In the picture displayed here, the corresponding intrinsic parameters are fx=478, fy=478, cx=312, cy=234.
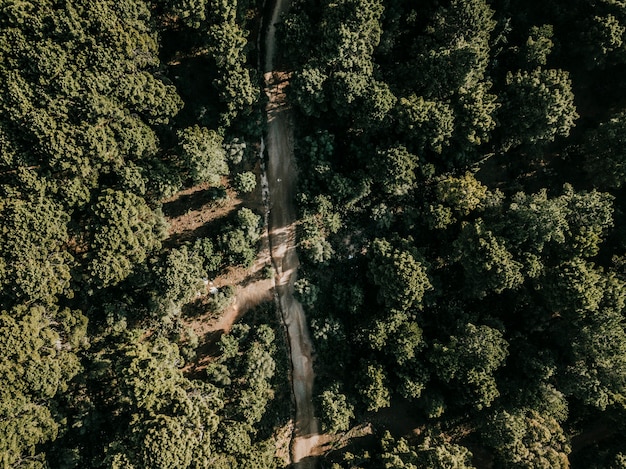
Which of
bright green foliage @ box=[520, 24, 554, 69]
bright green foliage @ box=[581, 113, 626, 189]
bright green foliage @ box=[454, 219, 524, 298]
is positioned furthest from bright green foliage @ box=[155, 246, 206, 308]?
bright green foliage @ box=[581, 113, 626, 189]

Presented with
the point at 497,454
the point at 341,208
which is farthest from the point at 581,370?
the point at 341,208

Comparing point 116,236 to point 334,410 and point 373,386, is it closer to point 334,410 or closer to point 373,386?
point 334,410

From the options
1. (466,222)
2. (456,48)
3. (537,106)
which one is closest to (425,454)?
(466,222)

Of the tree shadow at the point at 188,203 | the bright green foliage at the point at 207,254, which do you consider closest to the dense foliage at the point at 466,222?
the bright green foliage at the point at 207,254

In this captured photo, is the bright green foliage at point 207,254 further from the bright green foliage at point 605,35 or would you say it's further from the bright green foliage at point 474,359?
the bright green foliage at point 605,35

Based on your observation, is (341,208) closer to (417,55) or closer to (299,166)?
(299,166)

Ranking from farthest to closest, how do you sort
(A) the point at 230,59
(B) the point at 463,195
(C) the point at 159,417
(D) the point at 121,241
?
(B) the point at 463,195 < (A) the point at 230,59 < (D) the point at 121,241 < (C) the point at 159,417

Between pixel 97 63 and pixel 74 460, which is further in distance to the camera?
pixel 74 460
